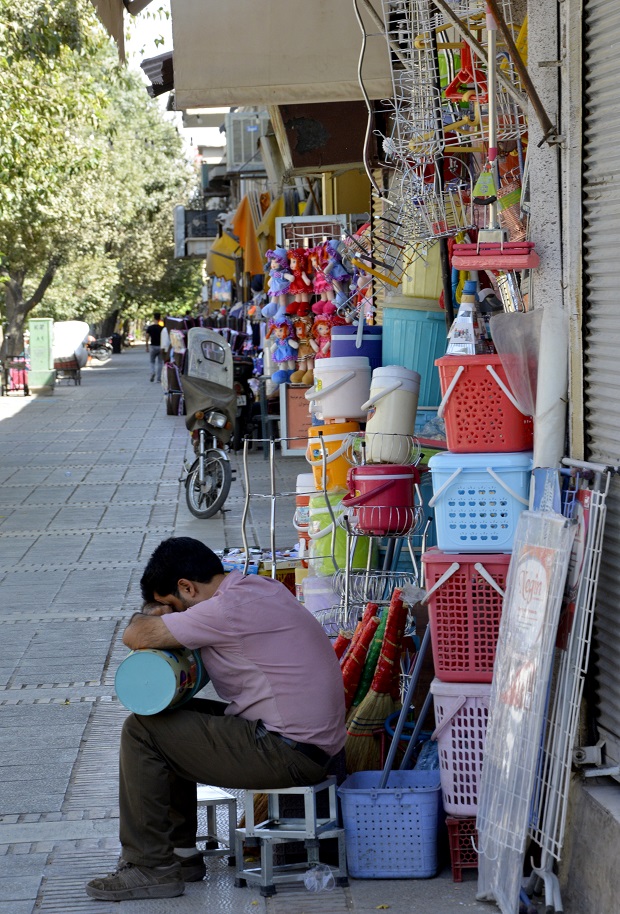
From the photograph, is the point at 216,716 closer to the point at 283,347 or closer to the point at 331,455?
the point at 331,455

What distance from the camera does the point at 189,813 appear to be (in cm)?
419

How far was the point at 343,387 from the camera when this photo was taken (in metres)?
6.61

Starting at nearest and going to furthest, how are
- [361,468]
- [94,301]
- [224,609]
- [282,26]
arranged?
1. [224,609]
2. [361,468]
3. [282,26]
4. [94,301]

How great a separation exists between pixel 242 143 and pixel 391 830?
18.4 m

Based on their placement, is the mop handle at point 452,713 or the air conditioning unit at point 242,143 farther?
the air conditioning unit at point 242,143

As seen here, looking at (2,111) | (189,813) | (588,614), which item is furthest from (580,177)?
(2,111)

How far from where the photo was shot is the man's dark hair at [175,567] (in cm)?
409

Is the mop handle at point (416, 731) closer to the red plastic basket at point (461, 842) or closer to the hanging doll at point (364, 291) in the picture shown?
the red plastic basket at point (461, 842)

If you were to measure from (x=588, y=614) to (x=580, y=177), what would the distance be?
1427mm

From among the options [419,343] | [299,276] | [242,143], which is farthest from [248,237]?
[419,343]

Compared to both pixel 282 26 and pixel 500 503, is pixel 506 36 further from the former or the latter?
pixel 282 26

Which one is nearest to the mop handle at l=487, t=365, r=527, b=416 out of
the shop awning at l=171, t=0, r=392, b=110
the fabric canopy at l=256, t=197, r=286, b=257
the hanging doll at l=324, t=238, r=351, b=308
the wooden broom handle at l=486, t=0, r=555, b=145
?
the wooden broom handle at l=486, t=0, r=555, b=145

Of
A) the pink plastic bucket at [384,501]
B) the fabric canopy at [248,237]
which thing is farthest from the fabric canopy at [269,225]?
the pink plastic bucket at [384,501]

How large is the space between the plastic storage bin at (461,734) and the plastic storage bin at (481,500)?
48cm
